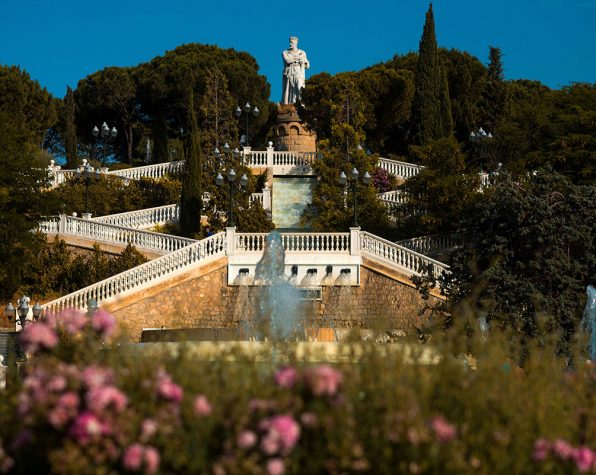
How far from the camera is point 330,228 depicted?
36656 mm

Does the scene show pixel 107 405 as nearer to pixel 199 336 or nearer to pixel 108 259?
pixel 199 336

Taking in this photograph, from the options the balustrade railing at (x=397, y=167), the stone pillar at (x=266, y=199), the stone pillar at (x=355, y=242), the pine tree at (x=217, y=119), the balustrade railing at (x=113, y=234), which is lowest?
the stone pillar at (x=355, y=242)

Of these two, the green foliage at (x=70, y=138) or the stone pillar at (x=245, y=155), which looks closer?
the stone pillar at (x=245, y=155)

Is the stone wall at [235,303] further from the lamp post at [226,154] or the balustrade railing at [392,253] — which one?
the lamp post at [226,154]

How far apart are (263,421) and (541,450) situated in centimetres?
203

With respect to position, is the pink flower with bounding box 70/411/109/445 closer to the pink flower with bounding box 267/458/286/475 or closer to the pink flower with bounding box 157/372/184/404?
the pink flower with bounding box 157/372/184/404

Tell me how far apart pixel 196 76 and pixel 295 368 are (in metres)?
53.7

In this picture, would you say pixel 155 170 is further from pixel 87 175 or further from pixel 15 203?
pixel 15 203

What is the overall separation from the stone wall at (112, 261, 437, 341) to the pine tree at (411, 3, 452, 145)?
613 inches

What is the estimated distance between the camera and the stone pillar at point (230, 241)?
102 feet

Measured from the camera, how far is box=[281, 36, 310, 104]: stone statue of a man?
53031mm

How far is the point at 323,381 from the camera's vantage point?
8.34m

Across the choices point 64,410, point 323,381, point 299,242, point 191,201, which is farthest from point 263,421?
point 191,201

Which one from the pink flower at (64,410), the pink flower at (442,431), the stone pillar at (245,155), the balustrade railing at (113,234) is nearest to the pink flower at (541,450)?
the pink flower at (442,431)
